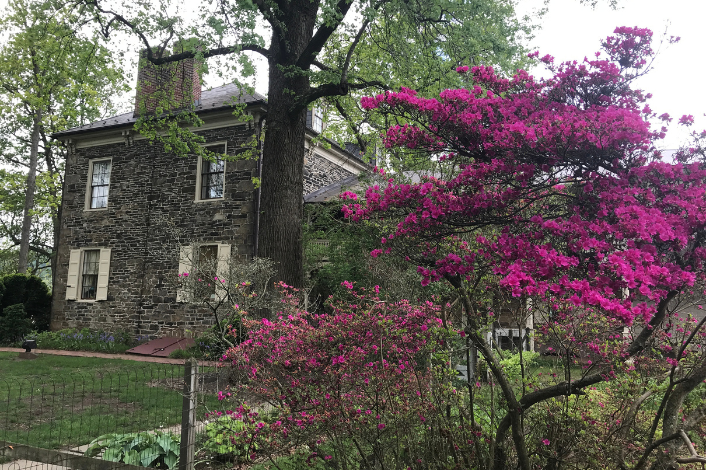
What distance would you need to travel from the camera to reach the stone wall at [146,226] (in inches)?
530

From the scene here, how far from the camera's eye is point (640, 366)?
9.88ft

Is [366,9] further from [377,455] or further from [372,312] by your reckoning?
[377,455]

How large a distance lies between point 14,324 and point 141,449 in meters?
13.1

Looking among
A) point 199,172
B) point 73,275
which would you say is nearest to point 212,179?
point 199,172

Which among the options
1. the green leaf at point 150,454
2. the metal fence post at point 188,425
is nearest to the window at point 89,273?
the green leaf at point 150,454

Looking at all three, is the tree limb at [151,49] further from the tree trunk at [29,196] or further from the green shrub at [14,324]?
the tree trunk at [29,196]

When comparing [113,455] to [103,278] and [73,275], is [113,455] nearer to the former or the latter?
[103,278]

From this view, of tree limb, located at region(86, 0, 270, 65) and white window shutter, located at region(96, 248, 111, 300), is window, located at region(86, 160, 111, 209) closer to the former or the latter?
white window shutter, located at region(96, 248, 111, 300)

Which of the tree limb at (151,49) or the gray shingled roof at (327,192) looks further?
the gray shingled roof at (327,192)

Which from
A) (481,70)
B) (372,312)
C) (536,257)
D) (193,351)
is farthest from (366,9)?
(193,351)

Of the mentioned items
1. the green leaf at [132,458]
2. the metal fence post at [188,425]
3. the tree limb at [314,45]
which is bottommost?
the green leaf at [132,458]

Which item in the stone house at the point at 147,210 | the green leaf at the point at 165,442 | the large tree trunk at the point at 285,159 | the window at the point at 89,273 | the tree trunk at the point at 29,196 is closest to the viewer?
the green leaf at the point at 165,442

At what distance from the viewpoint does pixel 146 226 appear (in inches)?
578

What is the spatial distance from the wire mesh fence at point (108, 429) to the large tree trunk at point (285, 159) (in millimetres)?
2604
